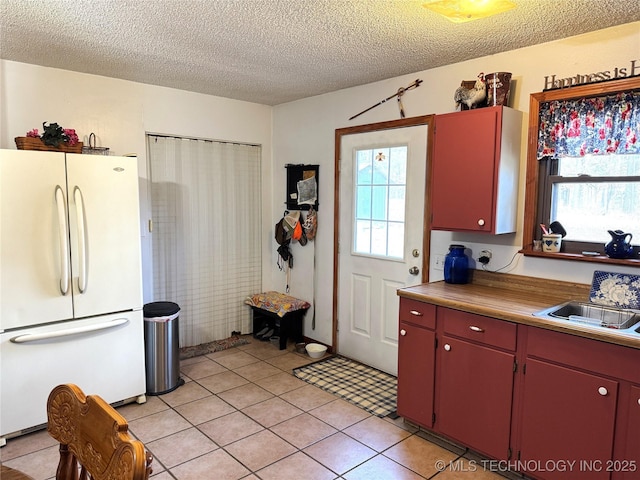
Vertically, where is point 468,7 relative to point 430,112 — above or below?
above

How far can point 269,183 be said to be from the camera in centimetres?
462

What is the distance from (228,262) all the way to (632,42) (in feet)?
11.6

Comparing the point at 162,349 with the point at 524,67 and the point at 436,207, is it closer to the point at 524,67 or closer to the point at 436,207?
the point at 436,207

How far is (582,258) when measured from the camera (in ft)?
8.07

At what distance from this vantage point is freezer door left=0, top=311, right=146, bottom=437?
2.58 m

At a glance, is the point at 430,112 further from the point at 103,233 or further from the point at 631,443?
the point at 103,233

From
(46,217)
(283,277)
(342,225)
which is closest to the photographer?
(46,217)

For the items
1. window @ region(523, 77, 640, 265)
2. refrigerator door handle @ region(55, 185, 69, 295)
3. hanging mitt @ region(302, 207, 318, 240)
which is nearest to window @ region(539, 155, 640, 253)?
window @ region(523, 77, 640, 265)

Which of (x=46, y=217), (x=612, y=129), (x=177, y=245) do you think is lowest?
(x=177, y=245)

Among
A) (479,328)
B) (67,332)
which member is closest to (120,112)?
(67,332)

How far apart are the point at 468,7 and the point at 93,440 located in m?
2.07

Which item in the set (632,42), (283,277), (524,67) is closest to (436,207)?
(524,67)

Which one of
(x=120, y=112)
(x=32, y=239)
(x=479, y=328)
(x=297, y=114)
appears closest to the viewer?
(x=479, y=328)

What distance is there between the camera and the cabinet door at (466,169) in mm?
2578
